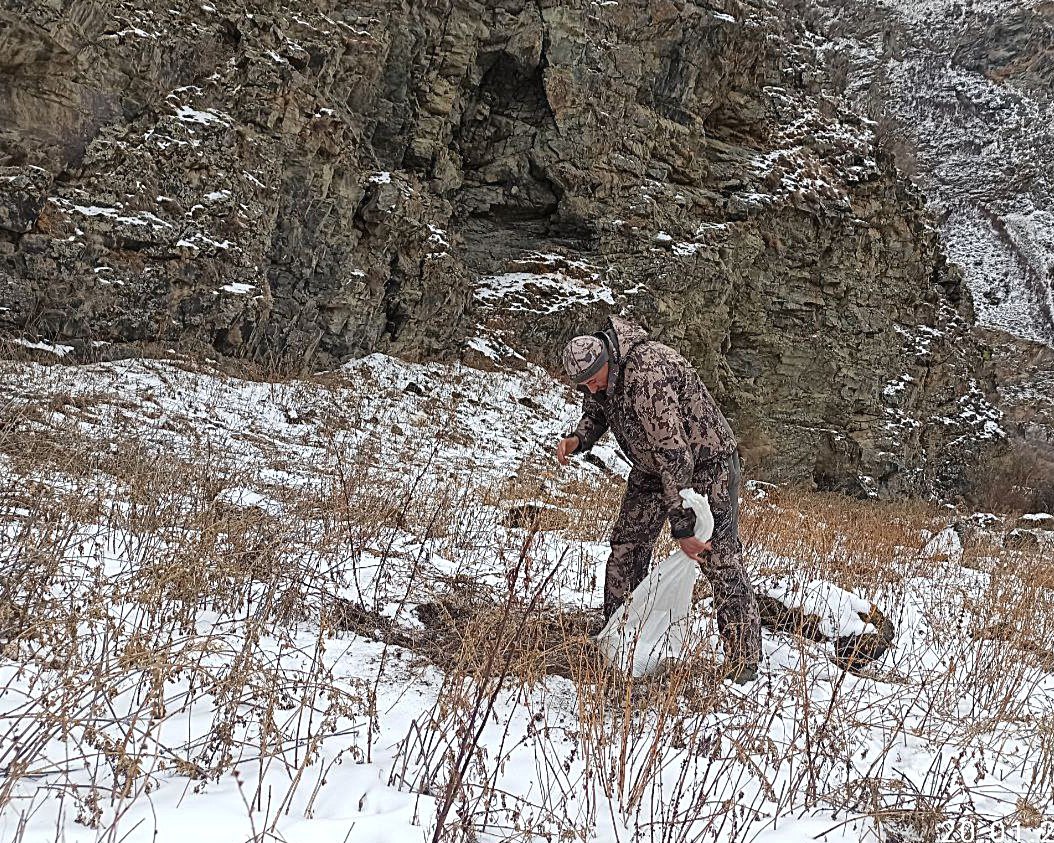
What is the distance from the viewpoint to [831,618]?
12.4 feet

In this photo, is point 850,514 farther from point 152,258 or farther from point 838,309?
point 152,258

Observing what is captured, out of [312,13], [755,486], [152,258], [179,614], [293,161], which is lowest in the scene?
[755,486]

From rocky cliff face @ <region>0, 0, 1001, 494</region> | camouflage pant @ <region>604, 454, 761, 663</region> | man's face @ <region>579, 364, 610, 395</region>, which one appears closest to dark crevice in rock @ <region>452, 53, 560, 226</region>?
rocky cliff face @ <region>0, 0, 1001, 494</region>

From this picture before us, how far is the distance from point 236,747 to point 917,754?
2.41m

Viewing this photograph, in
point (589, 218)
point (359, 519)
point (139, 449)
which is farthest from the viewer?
point (589, 218)

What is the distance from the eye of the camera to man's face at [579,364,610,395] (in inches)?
137

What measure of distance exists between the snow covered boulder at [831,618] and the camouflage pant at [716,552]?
15.5 inches

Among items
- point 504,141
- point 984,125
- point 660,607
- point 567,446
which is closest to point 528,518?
point 567,446

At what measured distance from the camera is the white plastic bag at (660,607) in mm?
3074

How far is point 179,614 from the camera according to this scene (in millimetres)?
2783

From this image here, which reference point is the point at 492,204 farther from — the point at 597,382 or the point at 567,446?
the point at 597,382

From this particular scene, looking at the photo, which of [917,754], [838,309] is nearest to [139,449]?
[917,754]

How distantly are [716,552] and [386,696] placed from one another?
1675 mm

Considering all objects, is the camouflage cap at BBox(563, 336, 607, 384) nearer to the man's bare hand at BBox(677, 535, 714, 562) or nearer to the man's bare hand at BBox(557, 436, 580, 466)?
the man's bare hand at BBox(557, 436, 580, 466)
